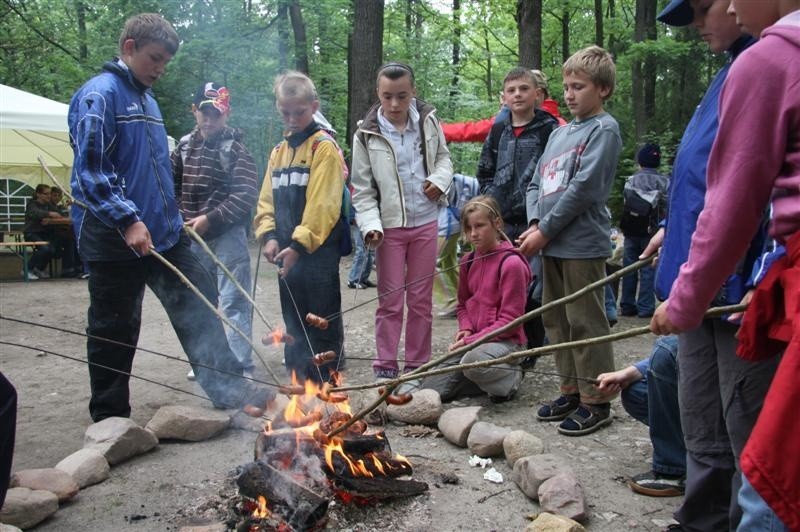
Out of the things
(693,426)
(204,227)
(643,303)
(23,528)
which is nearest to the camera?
(693,426)

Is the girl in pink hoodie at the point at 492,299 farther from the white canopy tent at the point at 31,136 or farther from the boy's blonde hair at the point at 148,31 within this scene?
the white canopy tent at the point at 31,136

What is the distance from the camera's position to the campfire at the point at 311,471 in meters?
2.94

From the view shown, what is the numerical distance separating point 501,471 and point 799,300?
2.34 m

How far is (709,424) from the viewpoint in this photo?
2.52m

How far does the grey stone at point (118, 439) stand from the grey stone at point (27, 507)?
0.53m

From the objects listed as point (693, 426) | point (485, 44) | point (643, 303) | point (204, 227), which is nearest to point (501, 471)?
point (693, 426)

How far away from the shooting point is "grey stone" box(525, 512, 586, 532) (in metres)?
2.72

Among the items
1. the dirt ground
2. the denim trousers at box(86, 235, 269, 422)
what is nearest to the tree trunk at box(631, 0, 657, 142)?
A: the dirt ground

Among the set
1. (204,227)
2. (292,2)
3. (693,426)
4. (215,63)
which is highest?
(292,2)

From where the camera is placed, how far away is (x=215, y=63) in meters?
12.2

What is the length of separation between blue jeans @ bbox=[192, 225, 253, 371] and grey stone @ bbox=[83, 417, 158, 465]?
1.61 metres

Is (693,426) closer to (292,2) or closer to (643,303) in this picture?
(643,303)

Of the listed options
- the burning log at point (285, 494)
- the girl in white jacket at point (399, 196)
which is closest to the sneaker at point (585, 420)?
the girl in white jacket at point (399, 196)

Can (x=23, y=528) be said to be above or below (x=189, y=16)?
below
